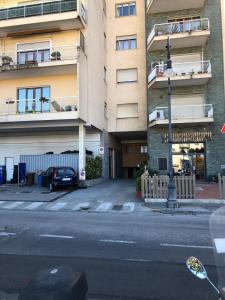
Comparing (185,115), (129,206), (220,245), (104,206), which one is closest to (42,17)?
(185,115)

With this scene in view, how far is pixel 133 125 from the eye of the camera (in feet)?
85.7

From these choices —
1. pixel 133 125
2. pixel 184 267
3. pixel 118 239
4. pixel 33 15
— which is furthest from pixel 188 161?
pixel 184 267

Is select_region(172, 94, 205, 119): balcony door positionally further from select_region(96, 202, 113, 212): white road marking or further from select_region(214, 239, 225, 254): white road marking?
select_region(214, 239, 225, 254): white road marking

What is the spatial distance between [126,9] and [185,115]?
11280mm

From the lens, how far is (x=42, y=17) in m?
20.4

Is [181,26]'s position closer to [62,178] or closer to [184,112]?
[184,112]

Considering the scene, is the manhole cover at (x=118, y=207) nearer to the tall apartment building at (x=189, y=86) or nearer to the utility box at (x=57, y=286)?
the tall apartment building at (x=189, y=86)

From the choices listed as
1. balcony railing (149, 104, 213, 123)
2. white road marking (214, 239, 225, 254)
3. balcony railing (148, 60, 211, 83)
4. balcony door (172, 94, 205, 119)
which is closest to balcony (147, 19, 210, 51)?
balcony railing (148, 60, 211, 83)

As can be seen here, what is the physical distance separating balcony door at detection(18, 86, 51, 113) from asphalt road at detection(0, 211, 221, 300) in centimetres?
1128

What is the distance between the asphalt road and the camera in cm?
467

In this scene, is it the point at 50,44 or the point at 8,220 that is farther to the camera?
the point at 50,44

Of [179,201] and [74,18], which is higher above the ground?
[74,18]

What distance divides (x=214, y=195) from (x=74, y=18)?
45.7 ft

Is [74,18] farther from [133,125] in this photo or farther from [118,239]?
[118,239]
